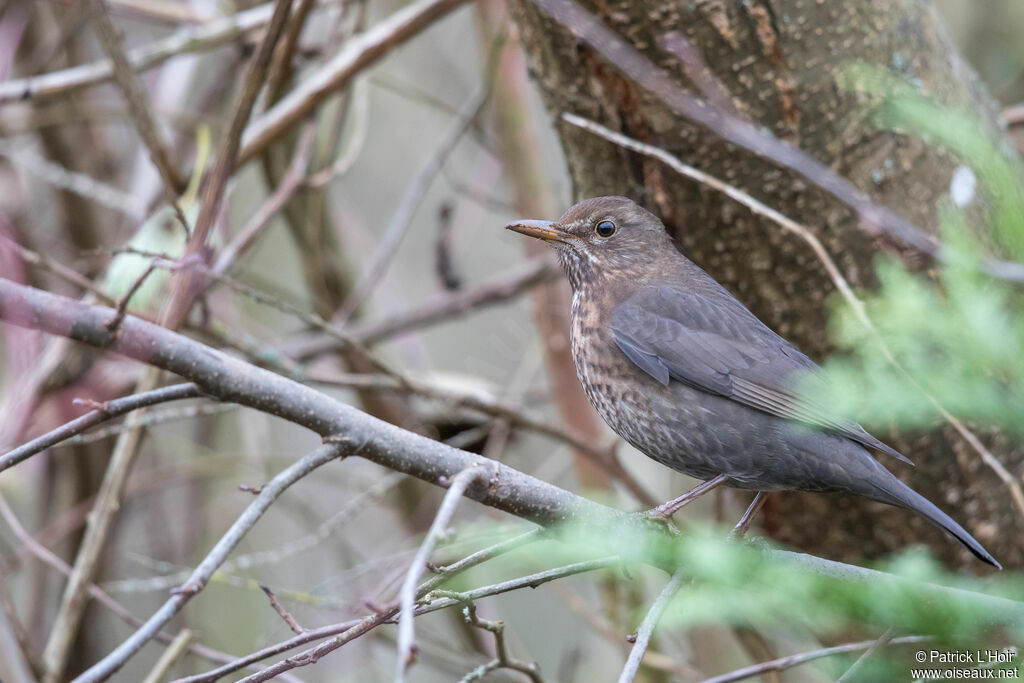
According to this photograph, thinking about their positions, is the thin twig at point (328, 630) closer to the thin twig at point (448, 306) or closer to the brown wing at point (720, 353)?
the brown wing at point (720, 353)

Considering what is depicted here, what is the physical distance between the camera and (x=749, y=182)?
9.72ft

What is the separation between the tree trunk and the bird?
17 cm

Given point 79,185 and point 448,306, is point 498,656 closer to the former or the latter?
point 448,306

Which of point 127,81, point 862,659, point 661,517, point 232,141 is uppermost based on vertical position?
point 127,81

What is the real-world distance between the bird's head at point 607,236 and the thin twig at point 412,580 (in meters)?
1.48

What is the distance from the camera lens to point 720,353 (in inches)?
107

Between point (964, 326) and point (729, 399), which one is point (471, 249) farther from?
point (964, 326)

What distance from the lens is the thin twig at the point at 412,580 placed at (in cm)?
126

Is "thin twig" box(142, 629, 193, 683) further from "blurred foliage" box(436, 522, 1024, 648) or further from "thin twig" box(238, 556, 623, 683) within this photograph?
"blurred foliage" box(436, 522, 1024, 648)

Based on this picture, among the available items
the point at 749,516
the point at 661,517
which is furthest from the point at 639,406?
the point at 749,516

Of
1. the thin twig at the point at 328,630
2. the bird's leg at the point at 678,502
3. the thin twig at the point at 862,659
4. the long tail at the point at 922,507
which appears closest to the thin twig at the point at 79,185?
the bird's leg at the point at 678,502

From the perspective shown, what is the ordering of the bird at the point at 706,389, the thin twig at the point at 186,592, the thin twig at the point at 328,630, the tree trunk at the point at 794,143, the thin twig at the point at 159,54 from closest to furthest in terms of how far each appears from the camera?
the thin twig at the point at 186,592 → the thin twig at the point at 328,630 → the bird at the point at 706,389 → the tree trunk at the point at 794,143 → the thin twig at the point at 159,54

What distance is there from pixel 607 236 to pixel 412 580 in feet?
6.32

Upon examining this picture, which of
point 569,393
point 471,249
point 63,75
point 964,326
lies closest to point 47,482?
point 63,75
